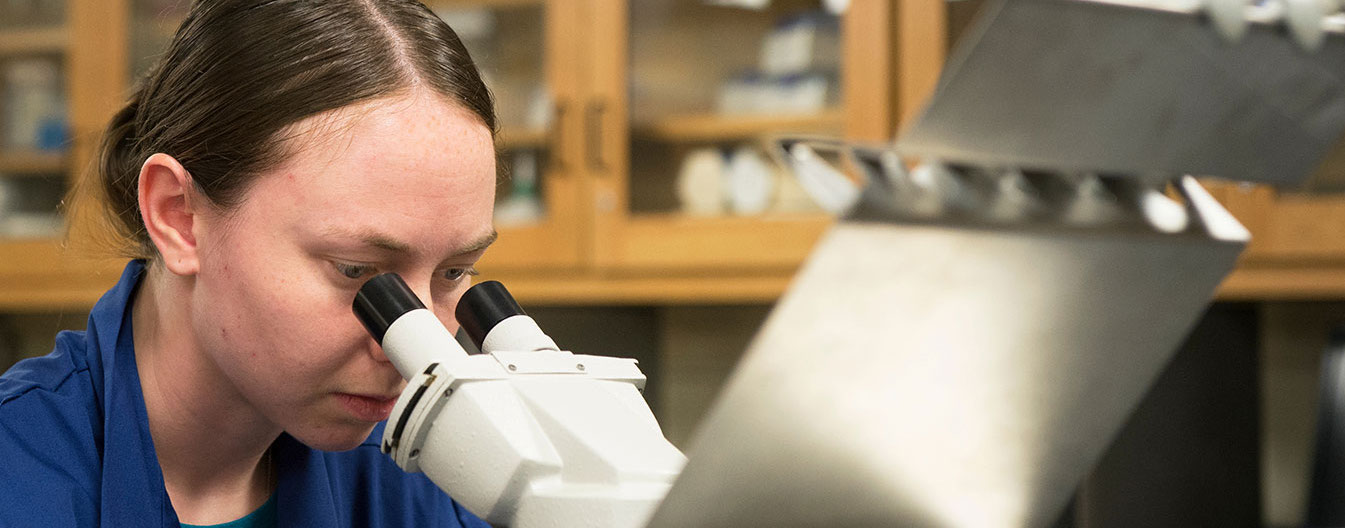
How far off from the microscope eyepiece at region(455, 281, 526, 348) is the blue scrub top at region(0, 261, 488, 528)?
0.95 feet

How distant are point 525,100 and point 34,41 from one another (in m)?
1.11

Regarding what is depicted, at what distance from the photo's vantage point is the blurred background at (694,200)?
1818mm

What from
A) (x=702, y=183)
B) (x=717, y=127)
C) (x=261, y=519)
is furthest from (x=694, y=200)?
(x=261, y=519)

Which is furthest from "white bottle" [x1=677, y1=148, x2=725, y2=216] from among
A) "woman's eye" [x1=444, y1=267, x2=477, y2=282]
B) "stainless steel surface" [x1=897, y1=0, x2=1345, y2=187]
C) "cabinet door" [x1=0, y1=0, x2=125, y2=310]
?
"stainless steel surface" [x1=897, y1=0, x2=1345, y2=187]

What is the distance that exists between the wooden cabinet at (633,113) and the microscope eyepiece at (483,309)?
47.7 inches

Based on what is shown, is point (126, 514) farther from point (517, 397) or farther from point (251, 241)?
point (517, 397)

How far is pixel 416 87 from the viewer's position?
0.89m

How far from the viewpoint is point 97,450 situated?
0.91 m

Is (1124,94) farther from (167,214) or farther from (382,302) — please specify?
(167,214)

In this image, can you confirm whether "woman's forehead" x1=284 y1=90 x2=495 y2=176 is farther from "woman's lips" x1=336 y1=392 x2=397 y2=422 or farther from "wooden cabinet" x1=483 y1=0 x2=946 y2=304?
"wooden cabinet" x1=483 y1=0 x2=946 y2=304

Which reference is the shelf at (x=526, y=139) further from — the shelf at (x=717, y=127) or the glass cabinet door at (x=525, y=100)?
the shelf at (x=717, y=127)

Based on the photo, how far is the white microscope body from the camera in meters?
0.59

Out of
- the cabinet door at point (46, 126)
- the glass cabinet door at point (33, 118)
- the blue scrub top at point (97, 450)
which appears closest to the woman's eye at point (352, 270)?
the blue scrub top at point (97, 450)

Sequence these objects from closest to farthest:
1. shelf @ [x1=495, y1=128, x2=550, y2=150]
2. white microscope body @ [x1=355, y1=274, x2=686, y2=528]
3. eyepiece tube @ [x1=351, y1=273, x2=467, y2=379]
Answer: white microscope body @ [x1=355, y1=274, x2=686, y2=528] → eyepiece tube @ [x1=351, y1=273, x2=467, y2=379] → shelf @ [x1=495, y1=128, x2=550, y2=150]
